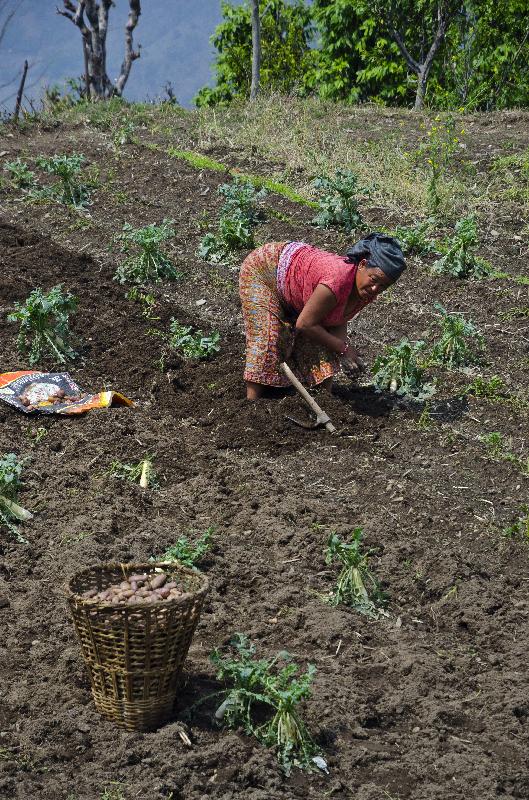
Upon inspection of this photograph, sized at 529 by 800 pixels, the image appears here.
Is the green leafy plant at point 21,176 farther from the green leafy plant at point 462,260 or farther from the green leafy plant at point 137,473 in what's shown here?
the green leafy plant at point 137,473

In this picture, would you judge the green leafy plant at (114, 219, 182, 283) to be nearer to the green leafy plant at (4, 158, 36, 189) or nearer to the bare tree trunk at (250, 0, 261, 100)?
the green leafy plant at (4, 158, 36, 189)

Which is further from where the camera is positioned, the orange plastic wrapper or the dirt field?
the orange plastic wrapper

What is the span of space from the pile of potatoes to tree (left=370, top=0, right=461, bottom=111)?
14170mm

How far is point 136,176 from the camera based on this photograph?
10.4 m

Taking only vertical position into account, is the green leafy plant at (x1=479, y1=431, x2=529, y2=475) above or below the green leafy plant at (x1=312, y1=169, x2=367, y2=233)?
below

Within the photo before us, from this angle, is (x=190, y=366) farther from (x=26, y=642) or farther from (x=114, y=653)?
(x=114, y=653)

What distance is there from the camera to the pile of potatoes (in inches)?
125

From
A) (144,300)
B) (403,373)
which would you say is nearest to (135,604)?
(403,373)

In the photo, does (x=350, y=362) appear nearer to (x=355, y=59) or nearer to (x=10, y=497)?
(x=10, y=497)

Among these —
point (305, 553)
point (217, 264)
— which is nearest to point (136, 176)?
point (217, 264)

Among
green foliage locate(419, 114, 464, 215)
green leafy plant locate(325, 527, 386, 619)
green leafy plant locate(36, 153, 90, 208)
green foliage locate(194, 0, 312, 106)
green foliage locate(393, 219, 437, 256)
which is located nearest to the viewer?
green leafy plant locate(325, 527, 386, 619)

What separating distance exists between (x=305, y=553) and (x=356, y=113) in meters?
9.73

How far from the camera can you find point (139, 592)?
326 cm

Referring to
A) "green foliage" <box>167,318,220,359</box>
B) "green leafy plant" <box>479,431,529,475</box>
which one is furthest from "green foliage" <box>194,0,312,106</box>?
"green leafy plant" <box>479,431,529,475</box>
